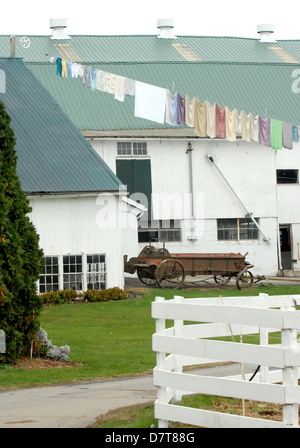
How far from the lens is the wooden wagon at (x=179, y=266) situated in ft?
102

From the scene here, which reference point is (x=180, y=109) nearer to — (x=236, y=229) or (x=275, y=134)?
(x=275, y=134)

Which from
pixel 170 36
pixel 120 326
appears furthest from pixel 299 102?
pixel 120 326

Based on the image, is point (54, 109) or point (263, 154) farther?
point (263, 154)

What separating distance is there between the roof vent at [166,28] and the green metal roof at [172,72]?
640 millimetres

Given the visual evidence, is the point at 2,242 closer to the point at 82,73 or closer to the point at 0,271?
the point at 0,271

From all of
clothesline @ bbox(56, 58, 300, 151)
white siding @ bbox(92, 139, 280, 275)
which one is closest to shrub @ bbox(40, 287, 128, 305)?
clothesline @ bbox(56, 58, 300, 151)

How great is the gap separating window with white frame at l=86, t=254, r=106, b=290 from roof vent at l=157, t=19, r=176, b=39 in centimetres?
2662

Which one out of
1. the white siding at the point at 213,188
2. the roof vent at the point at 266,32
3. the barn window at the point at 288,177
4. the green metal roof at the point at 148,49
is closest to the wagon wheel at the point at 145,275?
the white siding at the point at 213,188

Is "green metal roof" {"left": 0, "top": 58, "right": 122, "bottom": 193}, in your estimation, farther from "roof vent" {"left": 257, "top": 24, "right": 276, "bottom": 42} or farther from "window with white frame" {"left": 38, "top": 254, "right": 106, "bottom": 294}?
"roof vent" {"left": 257, "top": 24, "right": 276, "bottom": 42}

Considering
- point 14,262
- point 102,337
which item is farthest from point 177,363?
point 102,337

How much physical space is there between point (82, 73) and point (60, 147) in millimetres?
5032

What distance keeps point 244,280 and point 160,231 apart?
6983mm
